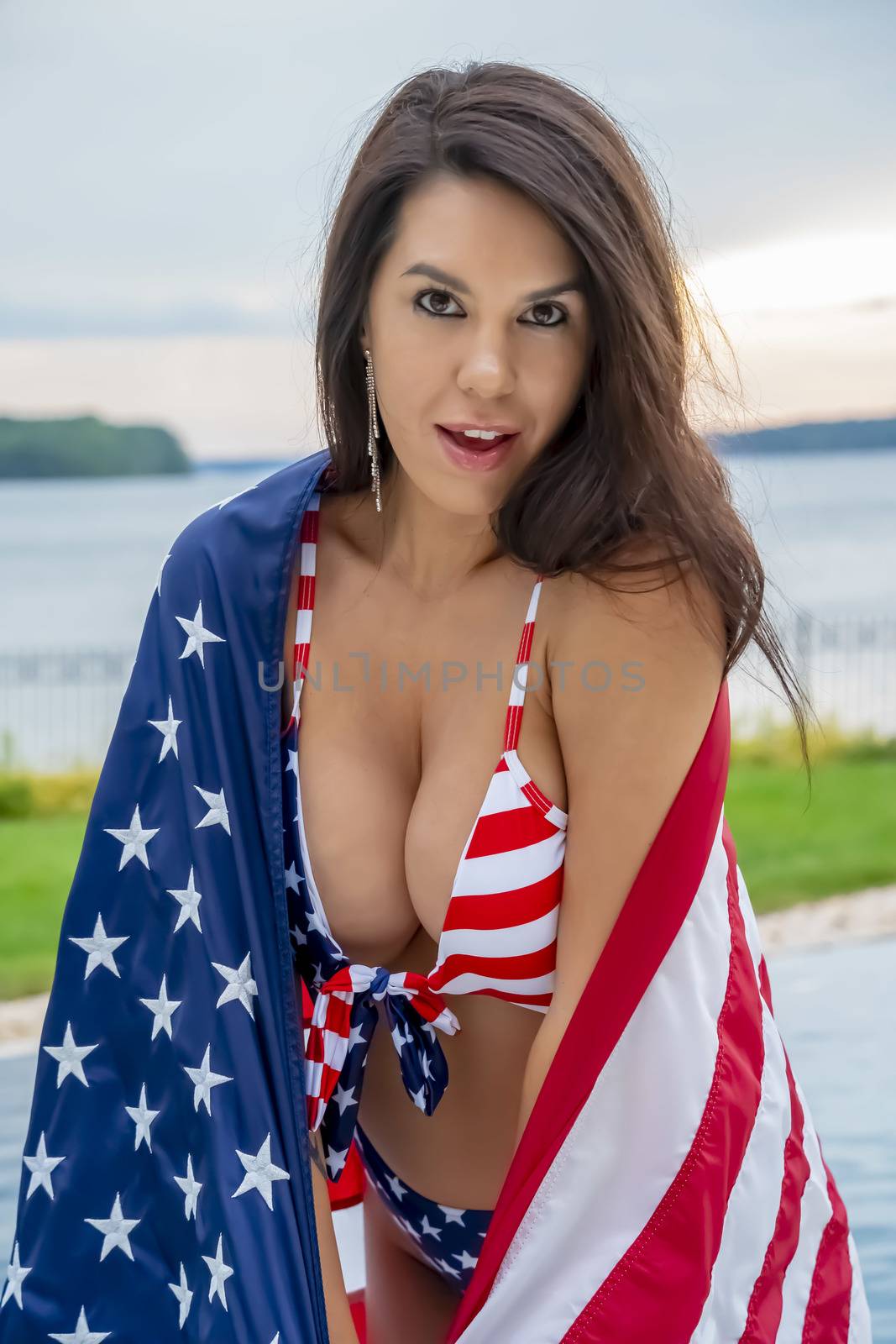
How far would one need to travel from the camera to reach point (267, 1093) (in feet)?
3.92

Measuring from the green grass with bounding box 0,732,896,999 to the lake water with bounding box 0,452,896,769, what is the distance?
324mm

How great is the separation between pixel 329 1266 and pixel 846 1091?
2.03m

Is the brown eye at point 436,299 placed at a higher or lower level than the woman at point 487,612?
higher

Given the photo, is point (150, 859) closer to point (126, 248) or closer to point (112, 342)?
point (126, 248)

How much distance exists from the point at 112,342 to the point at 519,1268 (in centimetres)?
1185

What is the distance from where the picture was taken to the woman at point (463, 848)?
3.64ft

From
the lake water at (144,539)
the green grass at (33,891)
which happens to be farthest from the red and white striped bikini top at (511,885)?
the lake water at (144,539)

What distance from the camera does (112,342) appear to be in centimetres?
1201

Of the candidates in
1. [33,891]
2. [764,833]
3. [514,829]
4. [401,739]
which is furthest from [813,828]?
[514,829]

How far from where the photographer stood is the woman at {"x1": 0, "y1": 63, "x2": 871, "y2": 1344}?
111cm

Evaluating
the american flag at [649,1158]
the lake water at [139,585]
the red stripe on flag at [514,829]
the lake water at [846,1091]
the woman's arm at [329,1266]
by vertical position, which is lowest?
the lake water at [139,585]

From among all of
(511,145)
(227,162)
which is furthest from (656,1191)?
(227,162)

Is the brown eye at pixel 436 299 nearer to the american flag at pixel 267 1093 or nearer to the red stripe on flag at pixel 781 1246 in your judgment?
the american flag at pixel 267 1093

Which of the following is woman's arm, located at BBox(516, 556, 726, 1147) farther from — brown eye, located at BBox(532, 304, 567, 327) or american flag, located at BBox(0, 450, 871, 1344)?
brown eye, located at BBox(532, 304, 567, 327)
